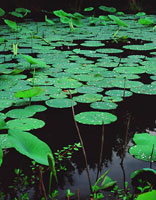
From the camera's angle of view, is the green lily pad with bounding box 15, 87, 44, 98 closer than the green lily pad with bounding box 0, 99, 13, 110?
Yes

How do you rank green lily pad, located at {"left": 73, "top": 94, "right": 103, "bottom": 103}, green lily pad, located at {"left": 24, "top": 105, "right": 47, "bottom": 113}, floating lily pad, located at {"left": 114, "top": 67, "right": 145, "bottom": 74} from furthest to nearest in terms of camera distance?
floating lily pad, located at {"left": 114, "top": 67, "right": 145, "bottom": 74}, green lily pad, located at {"left": 73, "top": 94, "right": 103, "bottom": 103}, green lily pad, located at {"left": 24, "top": 105, "right": 47, "bottom": 113}

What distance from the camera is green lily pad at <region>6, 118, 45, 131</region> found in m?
1.37

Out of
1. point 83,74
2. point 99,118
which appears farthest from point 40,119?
point 83,74

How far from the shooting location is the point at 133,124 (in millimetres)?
1521

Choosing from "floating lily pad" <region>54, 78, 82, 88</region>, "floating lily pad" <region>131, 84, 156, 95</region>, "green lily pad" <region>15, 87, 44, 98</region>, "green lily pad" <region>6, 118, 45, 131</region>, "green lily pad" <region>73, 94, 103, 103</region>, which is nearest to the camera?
"green lily pad" <region>6, 118, 45, 131</region>

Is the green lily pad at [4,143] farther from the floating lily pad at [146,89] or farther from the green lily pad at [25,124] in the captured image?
the floating lily pad at [146,89]

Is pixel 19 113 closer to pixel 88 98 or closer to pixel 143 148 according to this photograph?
pixel 88 98

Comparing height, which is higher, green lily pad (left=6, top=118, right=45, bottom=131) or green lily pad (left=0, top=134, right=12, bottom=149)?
green lily pad (left=6, top=118, right=45, bottom=131)

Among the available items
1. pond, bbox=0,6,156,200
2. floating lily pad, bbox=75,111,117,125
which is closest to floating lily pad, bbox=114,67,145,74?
pond, bbox=0,6,156,200

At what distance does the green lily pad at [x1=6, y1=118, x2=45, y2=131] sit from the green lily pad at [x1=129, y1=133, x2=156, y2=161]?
0.47 m

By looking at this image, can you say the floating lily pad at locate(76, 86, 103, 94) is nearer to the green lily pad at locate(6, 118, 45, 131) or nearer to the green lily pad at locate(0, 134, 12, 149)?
the green lily pad at locate(6, 118, 45, 131)

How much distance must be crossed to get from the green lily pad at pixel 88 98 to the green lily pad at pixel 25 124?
1.20ft

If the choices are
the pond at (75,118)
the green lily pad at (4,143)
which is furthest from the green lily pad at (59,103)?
the green lily pad at (4,143)

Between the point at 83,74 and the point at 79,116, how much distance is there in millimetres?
798
